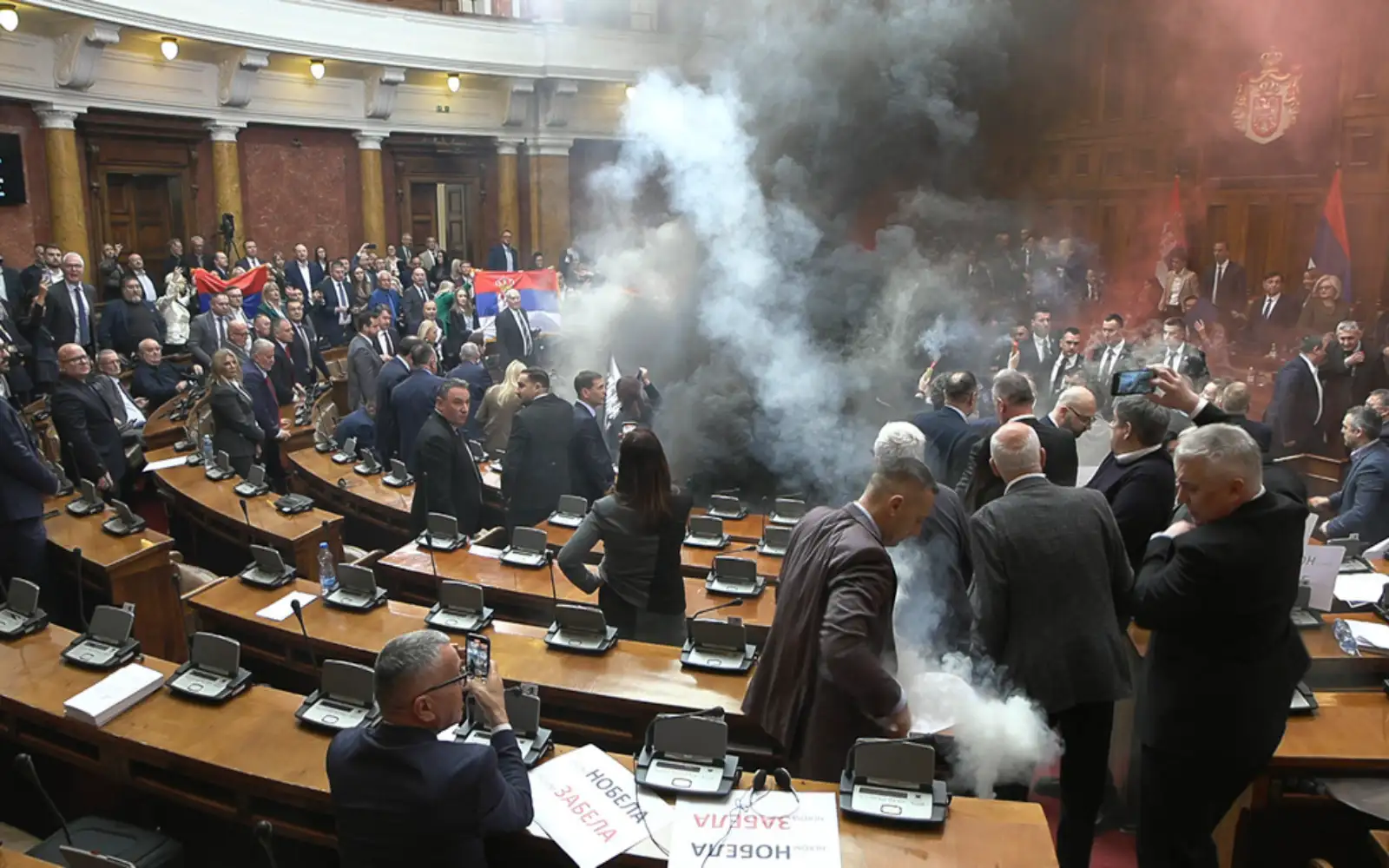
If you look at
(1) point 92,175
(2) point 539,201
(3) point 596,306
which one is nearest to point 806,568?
(3) point 596,306

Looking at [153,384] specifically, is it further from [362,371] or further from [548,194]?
[548,194]

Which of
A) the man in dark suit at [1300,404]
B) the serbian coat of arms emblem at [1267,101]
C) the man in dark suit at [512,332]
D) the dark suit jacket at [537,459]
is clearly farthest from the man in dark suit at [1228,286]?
the dark suit jacket at [537,459]

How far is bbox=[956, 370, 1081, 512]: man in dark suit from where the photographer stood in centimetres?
460

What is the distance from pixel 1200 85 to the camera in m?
13.3

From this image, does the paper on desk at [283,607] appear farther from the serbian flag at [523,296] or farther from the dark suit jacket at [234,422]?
the serbian flag at [523,296]

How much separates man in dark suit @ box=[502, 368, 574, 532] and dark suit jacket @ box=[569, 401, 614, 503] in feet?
0.16

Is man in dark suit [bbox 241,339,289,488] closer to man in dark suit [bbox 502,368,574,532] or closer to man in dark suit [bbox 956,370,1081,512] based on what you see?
man in dark suit [bbox 502,368,574,532]

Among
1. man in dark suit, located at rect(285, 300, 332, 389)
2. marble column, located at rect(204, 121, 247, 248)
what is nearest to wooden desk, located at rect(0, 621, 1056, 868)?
man in dark suit, located at rect(285, 300, 332, 389)

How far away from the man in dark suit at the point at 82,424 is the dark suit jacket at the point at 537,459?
2981 millimetres

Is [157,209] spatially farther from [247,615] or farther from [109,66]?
[247,615]

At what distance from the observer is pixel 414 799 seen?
264cm

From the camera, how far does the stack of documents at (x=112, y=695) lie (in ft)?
12.6

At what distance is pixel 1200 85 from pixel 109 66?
1390 centimetres

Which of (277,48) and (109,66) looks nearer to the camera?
(109,66)
